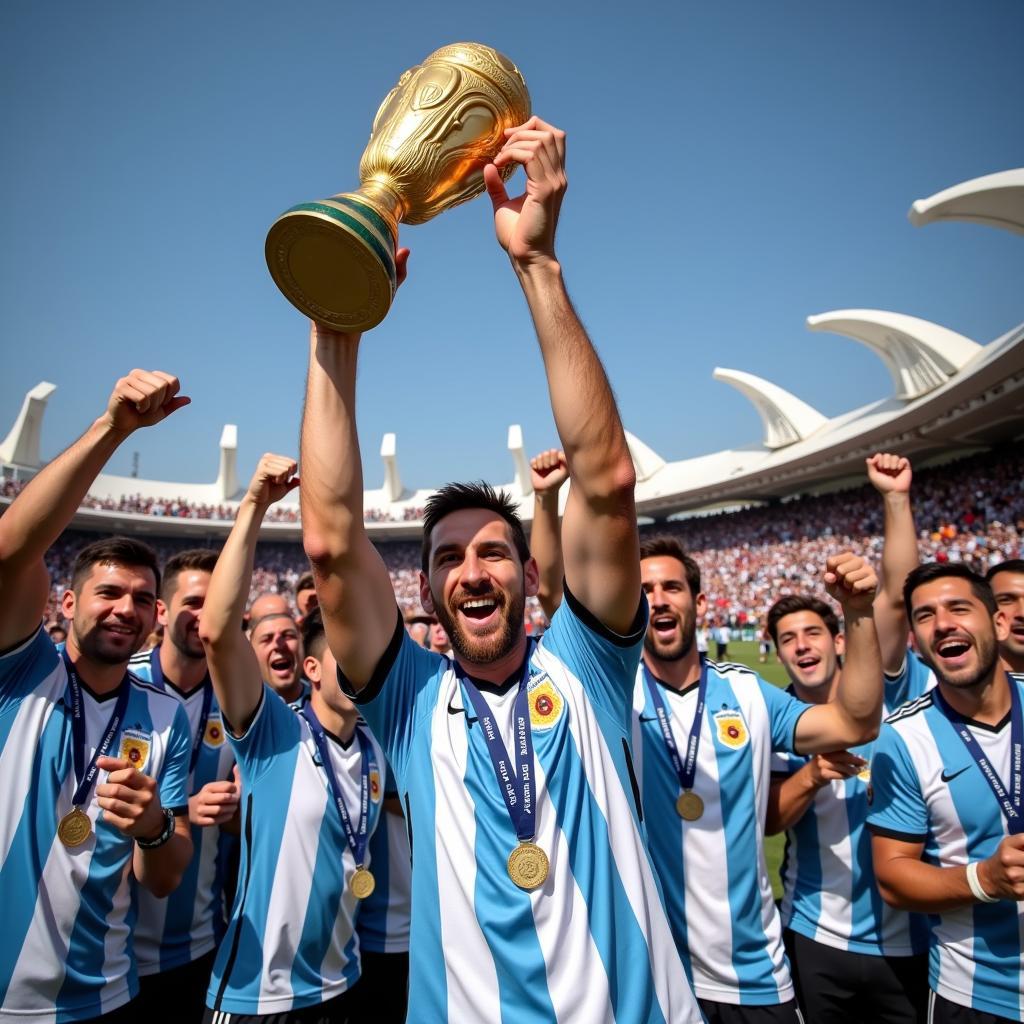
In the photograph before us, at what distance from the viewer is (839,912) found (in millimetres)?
2900

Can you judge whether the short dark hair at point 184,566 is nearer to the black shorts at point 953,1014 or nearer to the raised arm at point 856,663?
the raised arm at point 856,663

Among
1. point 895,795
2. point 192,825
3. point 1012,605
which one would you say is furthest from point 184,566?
point 1012,605

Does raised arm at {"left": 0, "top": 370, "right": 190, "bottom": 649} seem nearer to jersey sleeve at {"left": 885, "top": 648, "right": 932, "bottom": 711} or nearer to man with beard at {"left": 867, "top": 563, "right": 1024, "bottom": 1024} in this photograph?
man with beard at {"left": 867, "top": 563, "right": 1024, "bottom": 1024}

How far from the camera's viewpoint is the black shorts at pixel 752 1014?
2318 millimetres

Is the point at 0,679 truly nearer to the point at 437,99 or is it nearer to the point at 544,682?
the point at 544,682

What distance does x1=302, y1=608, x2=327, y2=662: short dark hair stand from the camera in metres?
3.46

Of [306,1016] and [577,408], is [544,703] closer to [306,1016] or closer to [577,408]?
[577,408]

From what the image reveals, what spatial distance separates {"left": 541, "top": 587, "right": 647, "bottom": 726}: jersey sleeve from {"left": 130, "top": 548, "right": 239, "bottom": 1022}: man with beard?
5.47 ft

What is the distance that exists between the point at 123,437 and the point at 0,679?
1095 millimetres

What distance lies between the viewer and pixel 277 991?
7.55 feet

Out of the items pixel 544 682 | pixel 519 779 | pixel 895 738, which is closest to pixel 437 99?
pixel 544 682

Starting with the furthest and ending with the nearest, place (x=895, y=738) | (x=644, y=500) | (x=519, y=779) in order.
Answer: (x=644, y=500) < (x=895, y=738) < (x=519, y=779)

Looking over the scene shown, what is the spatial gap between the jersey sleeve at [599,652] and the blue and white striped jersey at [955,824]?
153 centimetres

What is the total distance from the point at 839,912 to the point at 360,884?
2.13 meters
